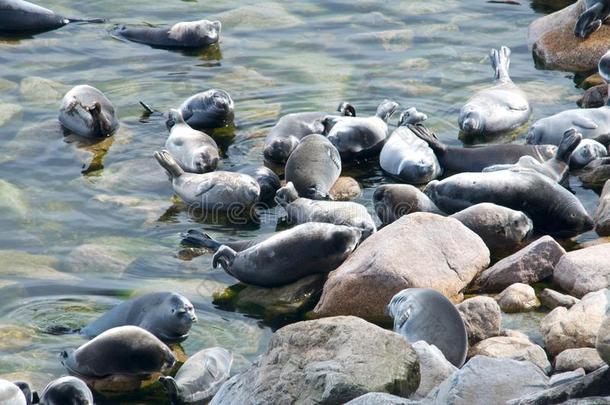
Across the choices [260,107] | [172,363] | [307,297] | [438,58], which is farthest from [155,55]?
[172,363]

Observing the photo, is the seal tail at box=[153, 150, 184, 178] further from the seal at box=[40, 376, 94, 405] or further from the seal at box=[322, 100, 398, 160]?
the seal at box=[40, 376, 94, 405]

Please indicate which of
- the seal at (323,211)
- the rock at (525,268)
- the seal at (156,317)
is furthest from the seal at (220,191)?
the rock at (525,268)

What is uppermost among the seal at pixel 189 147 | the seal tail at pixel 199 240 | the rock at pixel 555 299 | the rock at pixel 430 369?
the rock at pixel 430 369

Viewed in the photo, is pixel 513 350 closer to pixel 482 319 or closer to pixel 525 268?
pixel 482 319

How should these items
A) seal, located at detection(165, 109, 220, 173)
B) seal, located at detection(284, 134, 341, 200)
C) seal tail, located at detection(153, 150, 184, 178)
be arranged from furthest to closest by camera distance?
seal, located at detection(165, 109, 220, 173) < seal tail, located at detection(153, 150, 184, 178) < seal, located at detection(284, 134, 341, 200)

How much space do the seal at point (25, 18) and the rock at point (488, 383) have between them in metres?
8.84

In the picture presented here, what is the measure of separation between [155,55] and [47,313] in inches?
215

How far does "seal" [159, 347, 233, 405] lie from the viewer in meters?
6.38

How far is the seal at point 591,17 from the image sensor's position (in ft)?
39.8

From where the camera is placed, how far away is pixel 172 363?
265 inches

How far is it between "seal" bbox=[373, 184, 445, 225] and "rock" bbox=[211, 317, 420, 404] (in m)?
2.94

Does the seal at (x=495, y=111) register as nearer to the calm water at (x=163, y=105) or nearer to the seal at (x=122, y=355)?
the calm water at (x=163, y=105)

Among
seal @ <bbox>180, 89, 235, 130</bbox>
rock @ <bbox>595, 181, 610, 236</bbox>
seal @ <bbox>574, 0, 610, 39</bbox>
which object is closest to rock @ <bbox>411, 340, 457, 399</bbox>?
rock @ <bbox>595, 181, 610, 236</bbox>

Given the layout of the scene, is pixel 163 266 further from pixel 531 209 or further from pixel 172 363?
pixel 531 209
